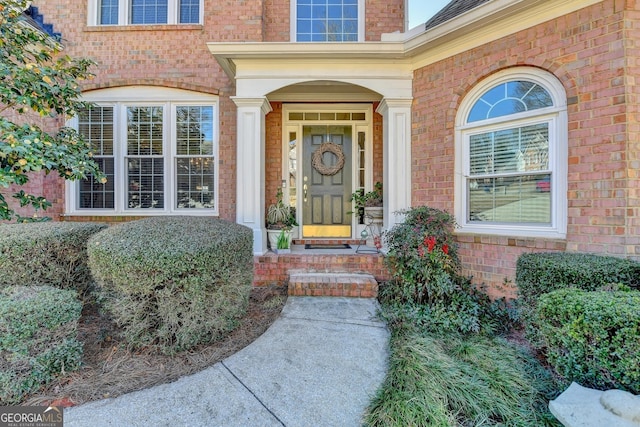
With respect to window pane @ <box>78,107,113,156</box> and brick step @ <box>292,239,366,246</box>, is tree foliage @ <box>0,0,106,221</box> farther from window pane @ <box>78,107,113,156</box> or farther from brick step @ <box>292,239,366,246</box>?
brick step @ <box>292,239,366,246</box>

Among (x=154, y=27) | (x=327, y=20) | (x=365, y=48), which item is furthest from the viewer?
(x=327, y=20)

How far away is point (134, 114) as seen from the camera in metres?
5.45

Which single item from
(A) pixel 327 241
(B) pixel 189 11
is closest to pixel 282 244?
(A) pixel 327 241

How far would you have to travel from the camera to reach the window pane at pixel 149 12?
218 inches

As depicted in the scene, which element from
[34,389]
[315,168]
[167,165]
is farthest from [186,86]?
[34,389]

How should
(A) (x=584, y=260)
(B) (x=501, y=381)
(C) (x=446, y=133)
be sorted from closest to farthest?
(B) (x=501, y=381) < (A) (x=584, y=260) < (C) (x=446, y=133)

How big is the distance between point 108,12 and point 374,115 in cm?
536

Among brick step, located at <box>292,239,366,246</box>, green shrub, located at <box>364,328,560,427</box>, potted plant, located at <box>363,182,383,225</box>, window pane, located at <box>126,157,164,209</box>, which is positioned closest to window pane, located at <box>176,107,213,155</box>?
window pane, located at <box>126,157,164,209</box>

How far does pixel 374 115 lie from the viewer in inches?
228

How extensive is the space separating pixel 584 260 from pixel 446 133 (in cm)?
230

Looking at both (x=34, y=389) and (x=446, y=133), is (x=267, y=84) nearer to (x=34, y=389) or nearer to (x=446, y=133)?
(x=446, y=133)

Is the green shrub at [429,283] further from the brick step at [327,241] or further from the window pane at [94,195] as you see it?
the window pane at [94,195]

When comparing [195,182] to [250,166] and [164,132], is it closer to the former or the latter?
[164,132]

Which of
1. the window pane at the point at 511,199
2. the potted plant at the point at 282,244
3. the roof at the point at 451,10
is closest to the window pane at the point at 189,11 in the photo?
the roof at the point at 451,10
